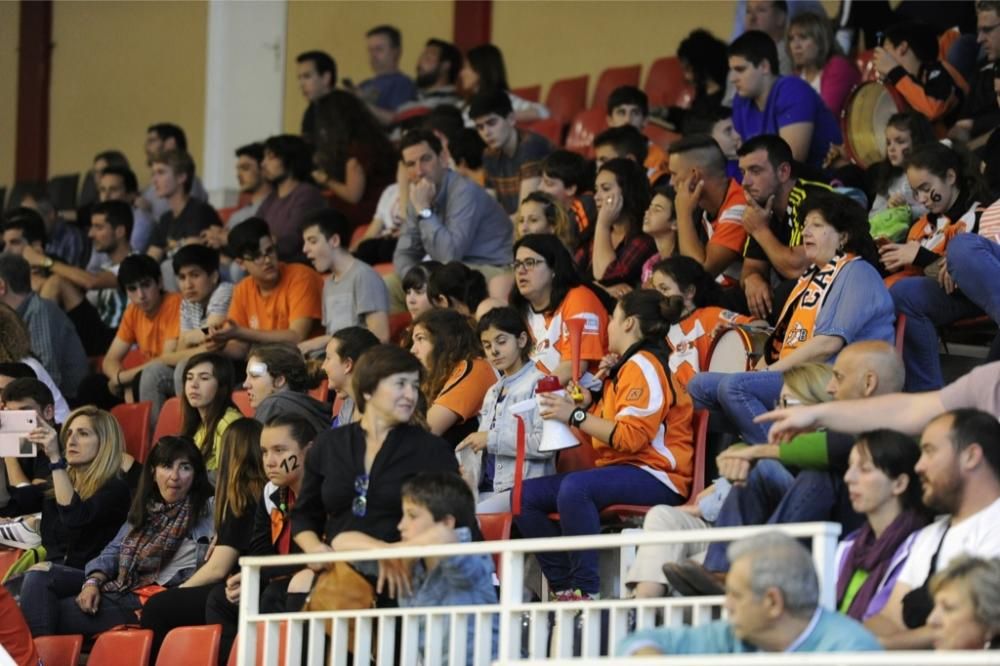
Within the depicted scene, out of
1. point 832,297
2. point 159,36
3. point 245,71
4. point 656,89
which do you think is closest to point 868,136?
point 832,297

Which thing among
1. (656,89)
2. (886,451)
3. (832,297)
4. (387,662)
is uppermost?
(656,89)

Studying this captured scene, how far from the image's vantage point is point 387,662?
17.5 ft

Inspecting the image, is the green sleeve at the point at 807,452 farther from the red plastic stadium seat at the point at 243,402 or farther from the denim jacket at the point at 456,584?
the red plastic stadium seat at the point at 243,402

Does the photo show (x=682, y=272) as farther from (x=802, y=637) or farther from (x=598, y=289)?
(x=802, y=637)

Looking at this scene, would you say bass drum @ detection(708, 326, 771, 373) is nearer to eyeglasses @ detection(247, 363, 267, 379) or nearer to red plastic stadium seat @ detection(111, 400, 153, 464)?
eyeglasses @ detection(247, 363, 267, 379)

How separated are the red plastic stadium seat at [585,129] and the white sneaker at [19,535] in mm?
4911

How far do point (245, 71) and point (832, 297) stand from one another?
762 cm

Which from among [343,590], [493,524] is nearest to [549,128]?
[493,524]

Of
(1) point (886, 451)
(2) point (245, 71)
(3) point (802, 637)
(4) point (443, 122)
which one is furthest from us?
(2) point (245, 71)

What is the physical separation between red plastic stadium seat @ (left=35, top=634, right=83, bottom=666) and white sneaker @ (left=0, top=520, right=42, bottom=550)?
88cm

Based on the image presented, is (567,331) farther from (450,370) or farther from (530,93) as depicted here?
(530,93)

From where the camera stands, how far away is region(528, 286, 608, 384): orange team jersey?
729 cm

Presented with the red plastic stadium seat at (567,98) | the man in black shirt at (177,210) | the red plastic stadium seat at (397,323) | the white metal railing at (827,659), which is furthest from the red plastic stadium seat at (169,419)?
the red plastic stadium seat at (567,98)

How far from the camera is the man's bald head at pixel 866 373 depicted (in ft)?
18.2
